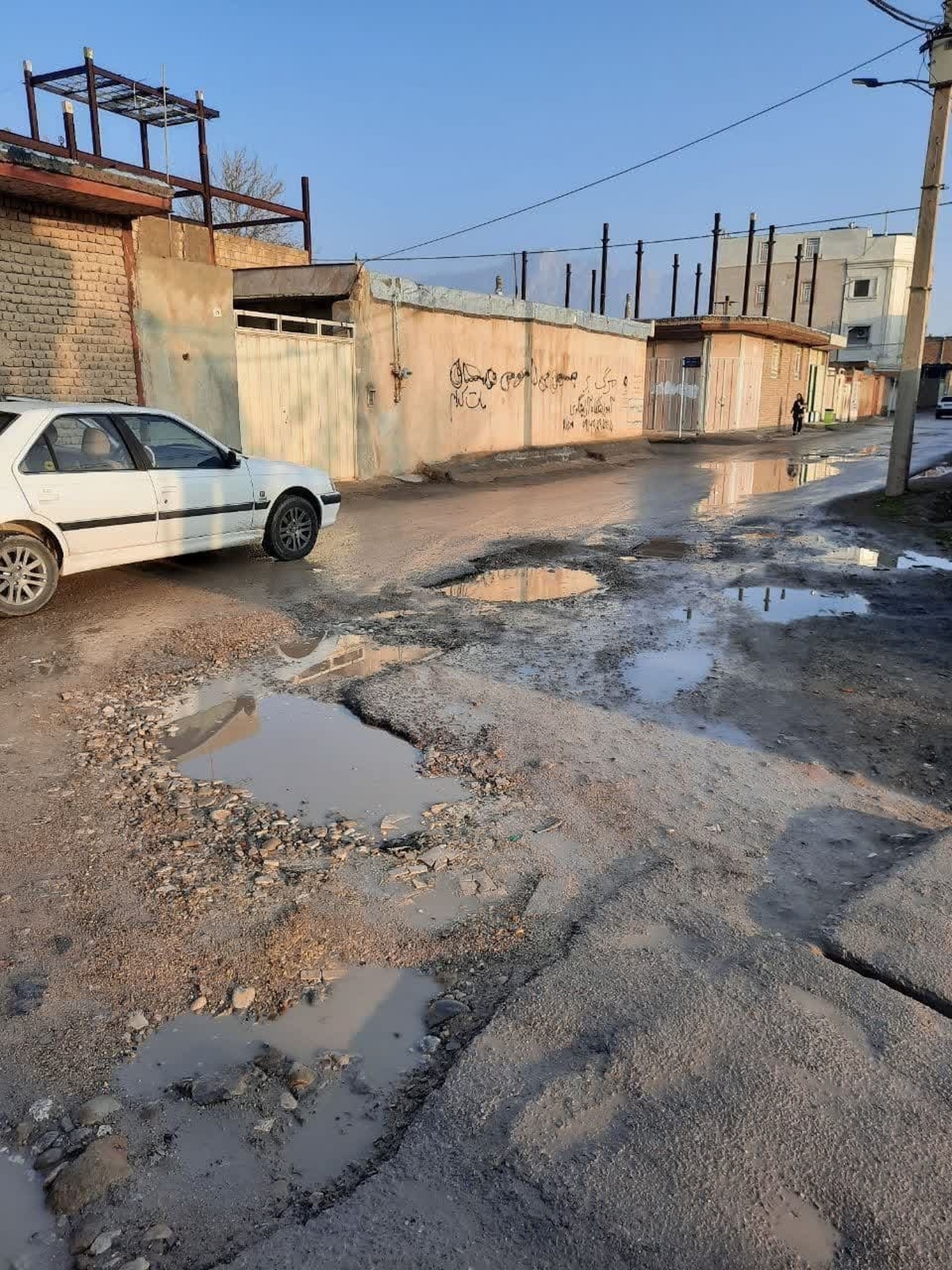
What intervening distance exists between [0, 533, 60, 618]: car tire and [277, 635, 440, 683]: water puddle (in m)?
1.98

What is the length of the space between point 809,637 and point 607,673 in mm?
1886

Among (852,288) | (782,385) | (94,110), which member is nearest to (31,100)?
(94,110)

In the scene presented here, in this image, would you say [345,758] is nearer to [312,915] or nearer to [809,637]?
Answer: [312,915]

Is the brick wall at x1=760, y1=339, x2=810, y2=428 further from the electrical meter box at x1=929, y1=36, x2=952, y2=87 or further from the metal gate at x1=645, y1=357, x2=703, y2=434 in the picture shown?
the electrical meter box at x1=929, y1=36, x2=952, y2=87

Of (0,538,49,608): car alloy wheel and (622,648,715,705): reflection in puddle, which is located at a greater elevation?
(0,538,49,608): car alloy wheel

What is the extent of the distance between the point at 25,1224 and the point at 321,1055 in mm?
791

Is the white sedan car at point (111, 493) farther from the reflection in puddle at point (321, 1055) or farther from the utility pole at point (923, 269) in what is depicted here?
the utility pole at point (923, 269)

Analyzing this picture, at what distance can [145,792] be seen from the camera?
411 centimetres

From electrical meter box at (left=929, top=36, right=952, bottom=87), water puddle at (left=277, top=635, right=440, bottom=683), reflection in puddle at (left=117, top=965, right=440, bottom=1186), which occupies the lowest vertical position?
reflection in puddle at (left=117, top=965, right=440, bottom=1186)

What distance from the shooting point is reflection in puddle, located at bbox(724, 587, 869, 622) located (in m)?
7.51

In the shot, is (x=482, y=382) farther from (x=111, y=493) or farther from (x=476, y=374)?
(x=111, y=493)

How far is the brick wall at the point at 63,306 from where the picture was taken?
10992mm

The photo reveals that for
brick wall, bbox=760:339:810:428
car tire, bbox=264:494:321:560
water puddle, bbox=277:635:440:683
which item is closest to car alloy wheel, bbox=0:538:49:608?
water puddle, bbox=277:635:440:683

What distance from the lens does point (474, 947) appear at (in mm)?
3045
